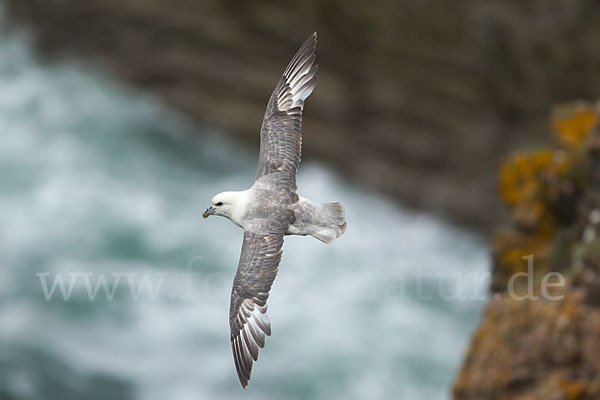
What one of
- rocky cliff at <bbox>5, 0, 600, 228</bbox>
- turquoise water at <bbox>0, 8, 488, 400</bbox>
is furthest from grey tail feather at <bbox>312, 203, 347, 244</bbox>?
rocky cliff at <bbox>5, 0, 600, 228</bbox>

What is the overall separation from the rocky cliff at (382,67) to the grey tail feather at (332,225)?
30.7ft

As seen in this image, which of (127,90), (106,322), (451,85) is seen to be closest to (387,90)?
(451,85)

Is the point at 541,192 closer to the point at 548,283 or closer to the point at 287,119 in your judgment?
the point at 548,283

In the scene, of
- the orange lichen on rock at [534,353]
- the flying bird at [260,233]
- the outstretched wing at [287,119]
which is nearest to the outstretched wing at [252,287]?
the flying bird at [260,233]

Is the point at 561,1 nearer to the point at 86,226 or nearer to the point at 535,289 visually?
the point at 535,289

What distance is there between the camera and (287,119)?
671 cm

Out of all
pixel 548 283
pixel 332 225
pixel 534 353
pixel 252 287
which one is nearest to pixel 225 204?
pixel 252 287

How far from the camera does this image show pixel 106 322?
14.9 meters

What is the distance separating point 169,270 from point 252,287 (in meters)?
Answer: 10.6

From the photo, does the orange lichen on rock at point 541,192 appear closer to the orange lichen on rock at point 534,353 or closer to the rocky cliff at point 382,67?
the orange lichen on rock at point 534,353

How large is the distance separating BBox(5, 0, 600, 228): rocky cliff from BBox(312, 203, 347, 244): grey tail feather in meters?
9.36

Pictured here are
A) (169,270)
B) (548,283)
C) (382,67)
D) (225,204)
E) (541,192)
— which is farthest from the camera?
(169,270)

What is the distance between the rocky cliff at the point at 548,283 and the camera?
6555 mm

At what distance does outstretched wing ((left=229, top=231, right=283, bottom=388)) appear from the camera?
5773 millimetres
